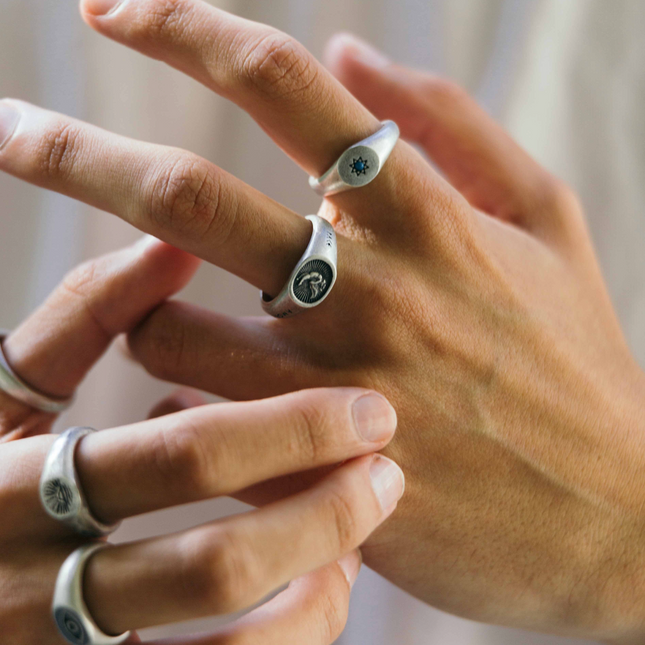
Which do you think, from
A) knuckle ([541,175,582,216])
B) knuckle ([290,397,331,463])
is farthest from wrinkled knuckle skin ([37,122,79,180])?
knuckle ([541,175,582,216])

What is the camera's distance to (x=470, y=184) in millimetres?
1010

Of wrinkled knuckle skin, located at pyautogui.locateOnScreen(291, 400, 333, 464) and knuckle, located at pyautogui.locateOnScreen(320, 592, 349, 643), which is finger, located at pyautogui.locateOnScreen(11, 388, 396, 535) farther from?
knuckle, located at pyautogui.locateOnScreen(320, 592, 349, 643)

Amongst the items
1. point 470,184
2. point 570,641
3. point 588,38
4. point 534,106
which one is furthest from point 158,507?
point 588,38

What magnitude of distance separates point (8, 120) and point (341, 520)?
2.08 ft

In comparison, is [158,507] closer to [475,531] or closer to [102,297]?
[102,297]

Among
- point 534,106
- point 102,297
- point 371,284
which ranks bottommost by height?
point 102,297

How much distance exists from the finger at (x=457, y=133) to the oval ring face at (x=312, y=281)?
18.6 inches

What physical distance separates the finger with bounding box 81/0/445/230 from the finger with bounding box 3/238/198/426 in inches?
9.0

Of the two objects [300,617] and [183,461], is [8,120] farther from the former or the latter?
[300,617]

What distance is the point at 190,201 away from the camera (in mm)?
629

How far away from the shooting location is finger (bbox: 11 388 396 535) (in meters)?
0.59

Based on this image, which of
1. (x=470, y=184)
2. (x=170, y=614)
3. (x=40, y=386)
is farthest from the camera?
(x=470, y=184)

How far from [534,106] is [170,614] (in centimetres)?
124

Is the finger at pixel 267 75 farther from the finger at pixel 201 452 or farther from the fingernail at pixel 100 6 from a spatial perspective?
the finger at pixel 201 452
